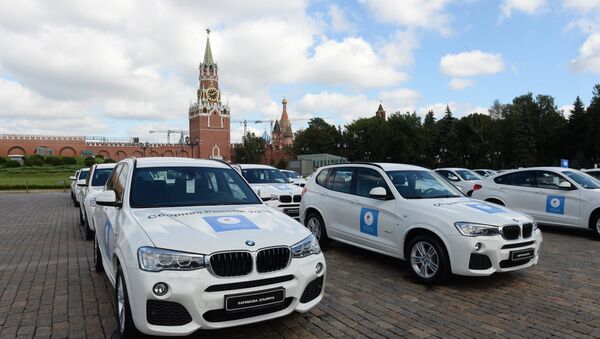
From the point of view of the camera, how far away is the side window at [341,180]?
25.8 ft

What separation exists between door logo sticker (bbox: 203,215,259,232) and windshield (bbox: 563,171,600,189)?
907 cm

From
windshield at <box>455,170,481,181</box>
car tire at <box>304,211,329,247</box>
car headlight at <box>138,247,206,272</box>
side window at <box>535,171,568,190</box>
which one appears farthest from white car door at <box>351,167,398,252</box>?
windshield at <box>455,170,481,181</box>

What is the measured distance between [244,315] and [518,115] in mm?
68836

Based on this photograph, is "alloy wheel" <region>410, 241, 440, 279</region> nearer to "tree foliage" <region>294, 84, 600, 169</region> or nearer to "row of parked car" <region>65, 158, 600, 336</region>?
"row of parked car" <region>65, 158, 600, 336</region>

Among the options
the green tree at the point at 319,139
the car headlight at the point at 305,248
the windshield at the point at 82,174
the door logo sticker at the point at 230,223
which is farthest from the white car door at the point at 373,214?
the green tree at the point at 319,139

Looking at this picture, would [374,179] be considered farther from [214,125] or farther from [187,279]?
[214,125]

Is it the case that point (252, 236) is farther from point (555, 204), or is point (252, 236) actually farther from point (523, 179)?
point (523, 179)

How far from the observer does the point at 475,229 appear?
5625 millimetres

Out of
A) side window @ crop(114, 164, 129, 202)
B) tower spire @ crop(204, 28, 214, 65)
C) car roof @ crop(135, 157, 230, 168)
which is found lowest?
side window @ crop(114, 164, 129, 202)

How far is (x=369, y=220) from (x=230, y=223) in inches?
137

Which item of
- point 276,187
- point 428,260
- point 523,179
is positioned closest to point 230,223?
point 428,260

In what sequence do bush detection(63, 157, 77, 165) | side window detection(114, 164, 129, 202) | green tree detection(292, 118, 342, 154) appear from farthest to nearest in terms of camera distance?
1. green tree detection(292, 118, 342, 154)
2. bush detection(63, 157, 77, 165)
3. side window detection(114, 164, 129, 202)

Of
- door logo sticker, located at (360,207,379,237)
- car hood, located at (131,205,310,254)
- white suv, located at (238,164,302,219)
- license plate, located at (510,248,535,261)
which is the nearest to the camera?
car hood, located at (131,205,310,254)

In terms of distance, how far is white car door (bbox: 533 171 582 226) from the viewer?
9789 mm
